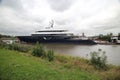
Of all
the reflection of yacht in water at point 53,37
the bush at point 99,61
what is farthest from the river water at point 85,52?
the reflection of yacht in water at point 53,37

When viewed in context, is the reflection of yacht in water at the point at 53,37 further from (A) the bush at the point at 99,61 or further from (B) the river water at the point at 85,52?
(A) the bush at the point at 99,61

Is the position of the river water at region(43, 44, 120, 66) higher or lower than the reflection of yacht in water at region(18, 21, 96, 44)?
lower

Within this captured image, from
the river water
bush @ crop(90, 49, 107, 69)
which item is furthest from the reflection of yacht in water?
bush @ crop(90, 49, 107, 69)

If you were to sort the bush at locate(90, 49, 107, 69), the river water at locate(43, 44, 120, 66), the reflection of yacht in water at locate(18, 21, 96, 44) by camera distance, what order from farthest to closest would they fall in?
the reflection of yacht in water at locate(18, 21, 96, 44) → the river water at locate(43, 44, 120, 66) → the bush at locate(90, 49, 107, 69)

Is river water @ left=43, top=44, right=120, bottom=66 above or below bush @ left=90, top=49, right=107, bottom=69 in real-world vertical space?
below

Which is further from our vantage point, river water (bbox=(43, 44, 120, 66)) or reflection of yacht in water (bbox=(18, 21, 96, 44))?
reflection of yacht in water (bbox=(18, 21, 96, 44))

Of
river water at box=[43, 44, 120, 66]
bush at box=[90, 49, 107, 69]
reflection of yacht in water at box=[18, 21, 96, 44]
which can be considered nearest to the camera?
bush at box=[90, 49, 107, 69]

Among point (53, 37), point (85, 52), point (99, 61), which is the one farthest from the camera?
point (53, 37)

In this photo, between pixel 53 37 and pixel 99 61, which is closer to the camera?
pixel 99 61

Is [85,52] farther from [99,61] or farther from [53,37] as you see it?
[53,37]

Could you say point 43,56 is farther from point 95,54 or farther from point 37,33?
point 37,33

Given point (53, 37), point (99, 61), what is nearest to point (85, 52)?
point (99, 61)

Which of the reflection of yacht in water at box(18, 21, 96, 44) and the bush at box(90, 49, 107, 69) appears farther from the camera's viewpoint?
the reflection of yacht in water at box(18, 21, 96, 44)

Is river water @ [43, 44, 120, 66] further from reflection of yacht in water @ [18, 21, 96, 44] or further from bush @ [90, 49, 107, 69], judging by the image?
reflection of yacht in water @ [18, 21, 96, 44]
